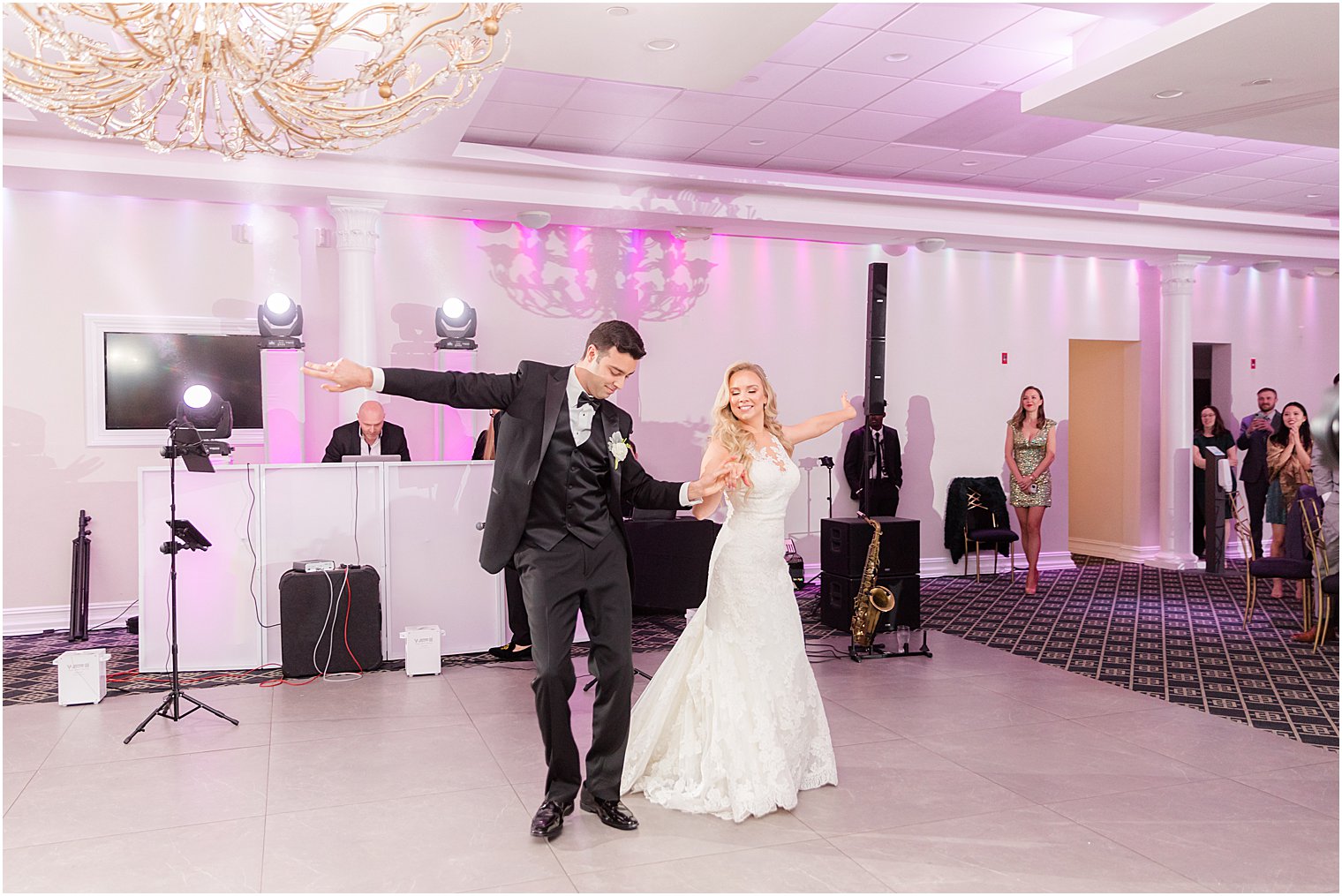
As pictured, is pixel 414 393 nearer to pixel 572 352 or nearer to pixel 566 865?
pixel 566 865

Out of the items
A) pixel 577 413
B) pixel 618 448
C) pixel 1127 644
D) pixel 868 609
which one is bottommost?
pixel 1127 644

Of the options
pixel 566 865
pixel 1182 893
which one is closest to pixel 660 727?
pixel 566 865

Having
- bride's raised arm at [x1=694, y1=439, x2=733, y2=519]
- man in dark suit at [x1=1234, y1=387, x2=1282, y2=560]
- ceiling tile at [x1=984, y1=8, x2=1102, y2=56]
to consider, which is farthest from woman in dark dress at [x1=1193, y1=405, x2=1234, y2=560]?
bride's raised arm at [x1=694, y1=439, x2=733, y2=519]

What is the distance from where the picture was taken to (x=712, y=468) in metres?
4.08

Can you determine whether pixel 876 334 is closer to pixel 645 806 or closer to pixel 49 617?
pixel 645 806

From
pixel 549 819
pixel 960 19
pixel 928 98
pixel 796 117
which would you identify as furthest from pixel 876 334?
pixel 549 819

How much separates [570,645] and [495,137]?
5154 millimetres

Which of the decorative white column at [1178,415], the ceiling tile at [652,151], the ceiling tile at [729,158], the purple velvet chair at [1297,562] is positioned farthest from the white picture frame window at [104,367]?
the decorative white column at [1178,415]

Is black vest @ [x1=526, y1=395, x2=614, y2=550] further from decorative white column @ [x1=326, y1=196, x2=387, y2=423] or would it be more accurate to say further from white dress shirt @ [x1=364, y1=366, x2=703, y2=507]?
decorative white column @ [x1=326, y1=196, x2=387, y2=423]

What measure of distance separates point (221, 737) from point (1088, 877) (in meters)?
3.84

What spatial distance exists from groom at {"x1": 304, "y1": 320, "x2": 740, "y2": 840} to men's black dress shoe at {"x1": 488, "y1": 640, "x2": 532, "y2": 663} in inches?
111

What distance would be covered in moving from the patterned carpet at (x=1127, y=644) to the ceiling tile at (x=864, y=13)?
3939 millimetres

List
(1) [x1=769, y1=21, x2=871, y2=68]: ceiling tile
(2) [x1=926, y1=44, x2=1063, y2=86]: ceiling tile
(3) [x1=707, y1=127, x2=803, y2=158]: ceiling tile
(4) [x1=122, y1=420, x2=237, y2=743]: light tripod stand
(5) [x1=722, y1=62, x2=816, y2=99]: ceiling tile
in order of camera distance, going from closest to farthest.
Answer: (4) [x1=122, y1=420, x2=237, y2=743]: light tripod stand, (1) [x1=769, y1=21, x2=871, y2=68]: ceiling tile, (2) [x1=926, y1=44, x2=1063, y2=86]: ceiling tile, (5) [x1=722, y1=62, x2=816, y2=99]: ceiling tile, (3) [x1=707, y1=127, x2=803, y2=158]: ceiling tile

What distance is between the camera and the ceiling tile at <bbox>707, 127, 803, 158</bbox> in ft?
25.7
